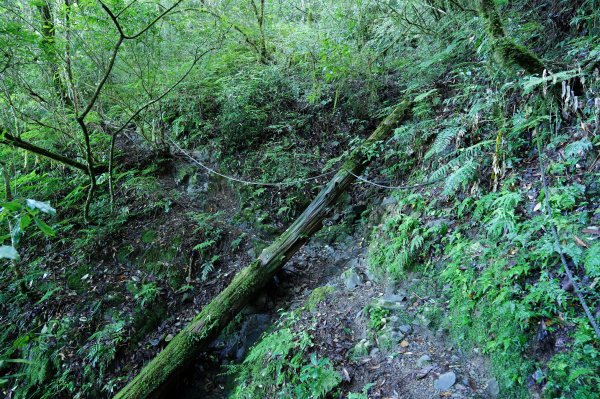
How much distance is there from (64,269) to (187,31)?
5.71 m

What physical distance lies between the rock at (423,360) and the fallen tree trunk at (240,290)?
274cm

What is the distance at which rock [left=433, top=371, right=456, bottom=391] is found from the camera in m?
3.03

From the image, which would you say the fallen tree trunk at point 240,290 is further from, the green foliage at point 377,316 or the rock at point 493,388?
the rock at point 493,388

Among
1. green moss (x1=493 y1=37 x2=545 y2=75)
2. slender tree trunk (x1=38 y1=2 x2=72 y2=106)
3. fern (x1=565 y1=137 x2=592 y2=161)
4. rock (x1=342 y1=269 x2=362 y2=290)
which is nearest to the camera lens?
fern (x1=565 y1=137 x2=592 y2=161)

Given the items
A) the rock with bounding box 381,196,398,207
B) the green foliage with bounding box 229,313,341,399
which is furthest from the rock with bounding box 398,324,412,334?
the rock with bounding box 381,196,398,207

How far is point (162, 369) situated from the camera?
4.42 m

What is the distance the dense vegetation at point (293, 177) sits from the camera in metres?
3.10

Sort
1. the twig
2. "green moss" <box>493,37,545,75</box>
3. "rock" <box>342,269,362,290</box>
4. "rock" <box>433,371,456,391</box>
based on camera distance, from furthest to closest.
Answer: "rock" <box>342,269,362,290</box> < "green moss" <box>493,37,545,75</box> < "rock" <box>433,371,456,391</box> < the twig

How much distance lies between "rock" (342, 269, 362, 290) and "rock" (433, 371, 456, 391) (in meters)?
1.81

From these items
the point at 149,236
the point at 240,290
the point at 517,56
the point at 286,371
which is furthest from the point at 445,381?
the point at 149,236

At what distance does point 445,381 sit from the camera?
3.07 meters

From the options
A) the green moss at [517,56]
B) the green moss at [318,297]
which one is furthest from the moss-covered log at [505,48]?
the green moss at [318,297]

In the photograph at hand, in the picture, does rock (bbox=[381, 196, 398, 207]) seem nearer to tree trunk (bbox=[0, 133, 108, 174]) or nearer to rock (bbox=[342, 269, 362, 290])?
rock (bbox=[342, 269, 362, 290])

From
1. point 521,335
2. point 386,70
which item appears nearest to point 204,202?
point 386,70
